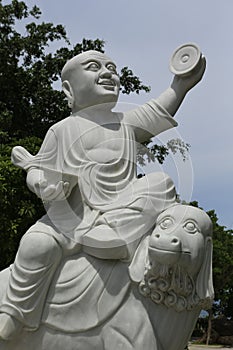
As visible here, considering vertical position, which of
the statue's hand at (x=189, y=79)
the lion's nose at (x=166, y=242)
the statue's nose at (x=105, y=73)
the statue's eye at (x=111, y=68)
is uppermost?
the statue's hand at (x=189, y=79)

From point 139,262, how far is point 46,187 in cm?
86

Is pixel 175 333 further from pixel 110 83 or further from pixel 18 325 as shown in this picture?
pixel 110 83

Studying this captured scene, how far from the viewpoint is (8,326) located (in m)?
4.07

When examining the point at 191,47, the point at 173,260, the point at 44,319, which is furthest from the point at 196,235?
the point at 191,47

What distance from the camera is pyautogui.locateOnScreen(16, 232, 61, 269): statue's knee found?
160 inches

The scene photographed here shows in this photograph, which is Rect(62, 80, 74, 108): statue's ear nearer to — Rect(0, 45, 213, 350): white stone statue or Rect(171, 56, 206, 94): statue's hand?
Rect(0, 45, 213, 350): white stone statue

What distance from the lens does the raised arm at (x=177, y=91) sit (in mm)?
4711

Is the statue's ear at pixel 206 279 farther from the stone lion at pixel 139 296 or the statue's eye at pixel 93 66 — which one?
the statue's eye at pixel 93 66

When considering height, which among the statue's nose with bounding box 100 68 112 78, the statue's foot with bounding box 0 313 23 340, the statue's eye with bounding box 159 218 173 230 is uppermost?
the statue's nose with bounding box 100 68 112 78

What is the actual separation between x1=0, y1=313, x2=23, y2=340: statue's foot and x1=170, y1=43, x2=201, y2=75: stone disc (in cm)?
223

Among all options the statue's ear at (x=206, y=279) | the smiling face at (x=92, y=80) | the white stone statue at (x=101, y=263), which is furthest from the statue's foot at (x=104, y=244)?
the smiling face at (x=92, y=80)

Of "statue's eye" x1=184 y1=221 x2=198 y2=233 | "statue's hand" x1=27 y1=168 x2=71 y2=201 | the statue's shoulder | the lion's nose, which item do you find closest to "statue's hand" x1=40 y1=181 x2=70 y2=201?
"statue's hand" x1=27 y1=168 x2=71 y2=201

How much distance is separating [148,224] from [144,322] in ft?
2.15

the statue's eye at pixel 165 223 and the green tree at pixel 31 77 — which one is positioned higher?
the green tree at pixel 31 77
